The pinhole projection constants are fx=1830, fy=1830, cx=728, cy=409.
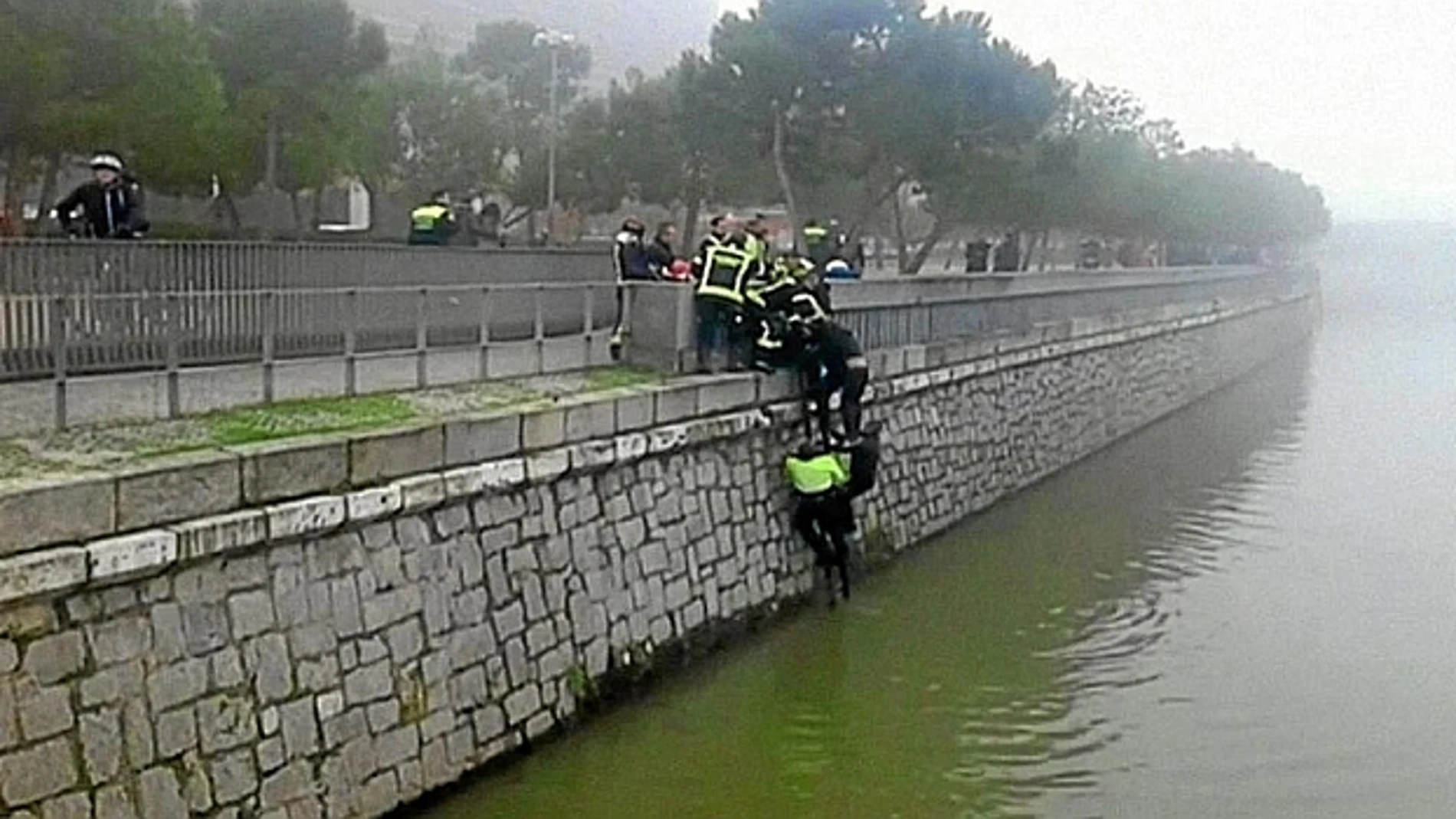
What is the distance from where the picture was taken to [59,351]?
28.6 feet

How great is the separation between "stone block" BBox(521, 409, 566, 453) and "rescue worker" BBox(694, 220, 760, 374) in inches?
120

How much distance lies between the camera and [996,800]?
10.6 m

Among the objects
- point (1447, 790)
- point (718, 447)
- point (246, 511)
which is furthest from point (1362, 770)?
point (246, 511)

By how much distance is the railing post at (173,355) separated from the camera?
9.41 meters

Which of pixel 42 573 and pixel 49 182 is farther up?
pixel 49 182

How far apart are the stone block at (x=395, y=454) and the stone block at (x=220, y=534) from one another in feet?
2.66

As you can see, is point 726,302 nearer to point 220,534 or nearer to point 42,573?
point 220,534

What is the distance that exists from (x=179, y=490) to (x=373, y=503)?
1445mm

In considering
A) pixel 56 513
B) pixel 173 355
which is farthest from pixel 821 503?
pixel 56 513

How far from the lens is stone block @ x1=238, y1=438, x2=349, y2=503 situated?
832 centimetres

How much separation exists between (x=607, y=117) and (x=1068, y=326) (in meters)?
19.1

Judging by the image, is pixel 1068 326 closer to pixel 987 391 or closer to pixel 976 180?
pixel 987 391

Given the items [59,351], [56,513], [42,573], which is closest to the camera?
[42,573]

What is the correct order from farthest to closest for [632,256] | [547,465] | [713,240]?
[632,256]
[713,240]
[547,465]
